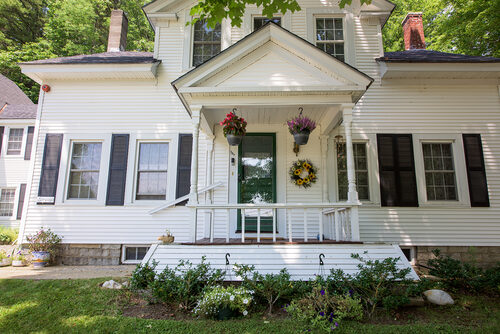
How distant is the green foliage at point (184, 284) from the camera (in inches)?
144

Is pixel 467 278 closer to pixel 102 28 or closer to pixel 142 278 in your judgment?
pixel 142 278

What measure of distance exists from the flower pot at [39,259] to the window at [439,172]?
8.97 m

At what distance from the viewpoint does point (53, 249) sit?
6.50 meters

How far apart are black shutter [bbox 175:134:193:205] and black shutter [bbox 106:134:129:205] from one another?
1.35 metres

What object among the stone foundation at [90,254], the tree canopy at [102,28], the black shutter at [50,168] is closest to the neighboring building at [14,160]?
the tree canopy at [102,28]

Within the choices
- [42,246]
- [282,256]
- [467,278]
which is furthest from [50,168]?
[467,278]

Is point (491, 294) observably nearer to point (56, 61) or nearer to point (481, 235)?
point (481, 235)

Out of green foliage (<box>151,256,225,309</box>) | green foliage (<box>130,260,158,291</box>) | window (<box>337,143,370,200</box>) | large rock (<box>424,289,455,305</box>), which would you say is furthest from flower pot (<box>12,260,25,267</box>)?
large rock (<box>424,289,455,305</box>)

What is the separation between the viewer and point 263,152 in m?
6.90

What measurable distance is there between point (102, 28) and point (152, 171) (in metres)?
16.2

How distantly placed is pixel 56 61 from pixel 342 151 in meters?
7.56

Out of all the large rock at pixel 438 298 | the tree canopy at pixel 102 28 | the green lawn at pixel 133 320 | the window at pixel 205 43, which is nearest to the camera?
the green lawn at pixel 133 320

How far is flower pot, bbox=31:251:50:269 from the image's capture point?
6.12m

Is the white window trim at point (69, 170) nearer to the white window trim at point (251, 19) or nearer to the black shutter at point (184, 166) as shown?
the black shutter at point (184, 166)
